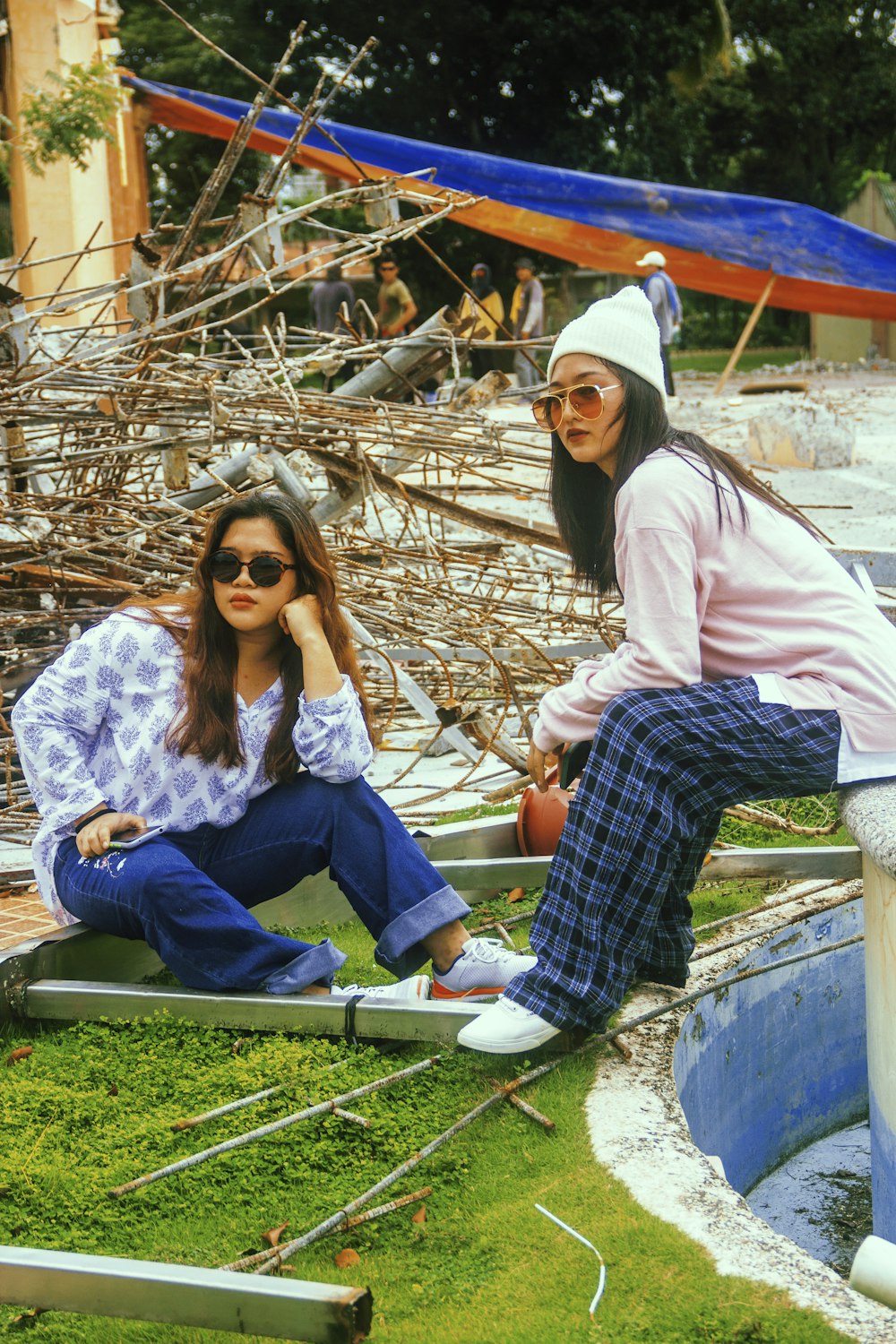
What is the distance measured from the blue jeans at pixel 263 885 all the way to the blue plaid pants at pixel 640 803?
34 cm

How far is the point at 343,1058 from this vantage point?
2.77 m

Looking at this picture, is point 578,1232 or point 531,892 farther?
point 531,892

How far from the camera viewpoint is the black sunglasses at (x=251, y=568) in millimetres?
2938

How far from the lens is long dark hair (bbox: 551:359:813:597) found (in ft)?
8.70

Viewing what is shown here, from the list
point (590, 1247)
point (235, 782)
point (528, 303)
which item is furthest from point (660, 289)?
point (590, 1247)

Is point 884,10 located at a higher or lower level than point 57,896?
higher

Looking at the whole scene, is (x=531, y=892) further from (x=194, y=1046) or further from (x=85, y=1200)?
(x=85, y=1200)

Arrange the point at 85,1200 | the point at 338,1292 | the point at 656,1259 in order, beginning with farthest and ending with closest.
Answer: the point at 85,1200 → the point at 656,1259 → the point at 338,1292

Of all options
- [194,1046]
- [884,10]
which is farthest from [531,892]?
[884,10]

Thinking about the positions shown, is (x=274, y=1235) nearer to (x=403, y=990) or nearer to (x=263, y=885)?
(x=403, y=990)

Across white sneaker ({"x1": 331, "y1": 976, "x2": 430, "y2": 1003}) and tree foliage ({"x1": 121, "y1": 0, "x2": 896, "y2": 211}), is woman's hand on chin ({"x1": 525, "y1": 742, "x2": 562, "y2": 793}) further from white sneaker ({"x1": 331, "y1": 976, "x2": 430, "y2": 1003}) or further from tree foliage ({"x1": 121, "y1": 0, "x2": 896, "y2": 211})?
tree foliage ({"x1": 121, "y1": 0, "x2": 896, "y2": 211})

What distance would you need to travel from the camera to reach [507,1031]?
257 centimetres

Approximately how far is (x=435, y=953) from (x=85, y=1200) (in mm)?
891

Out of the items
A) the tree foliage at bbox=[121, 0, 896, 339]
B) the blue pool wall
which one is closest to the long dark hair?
the blue pool wall
